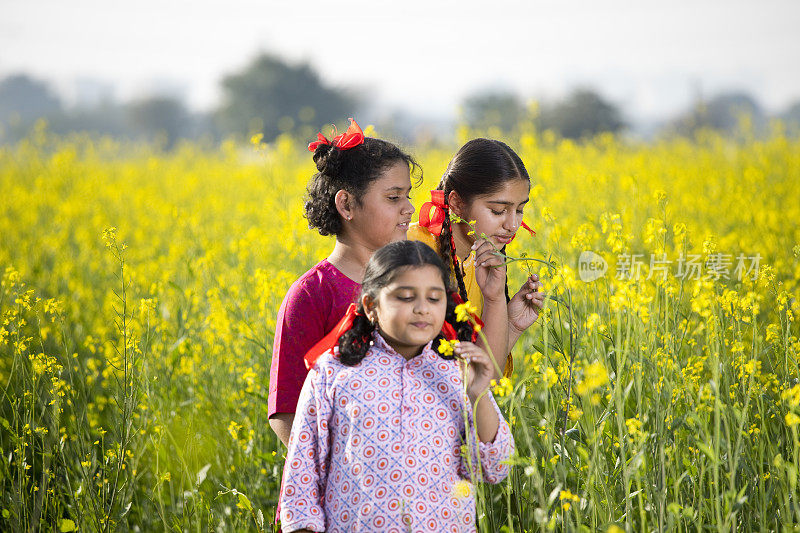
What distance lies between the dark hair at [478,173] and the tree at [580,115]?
26.3 m

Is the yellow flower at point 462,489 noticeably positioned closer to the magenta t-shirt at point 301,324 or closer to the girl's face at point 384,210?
the magenta t-shirt at point 301,324

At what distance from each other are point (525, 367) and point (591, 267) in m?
1.00

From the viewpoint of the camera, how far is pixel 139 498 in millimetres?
2998

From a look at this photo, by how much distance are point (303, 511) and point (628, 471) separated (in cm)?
79

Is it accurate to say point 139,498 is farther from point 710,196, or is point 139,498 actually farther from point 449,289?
point 710,196

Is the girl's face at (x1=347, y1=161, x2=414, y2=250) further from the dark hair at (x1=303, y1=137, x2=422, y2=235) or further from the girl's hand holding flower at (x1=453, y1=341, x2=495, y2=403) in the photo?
the girl's hand holding flower at (x1=453, y1=341, x2=495, y2=403)

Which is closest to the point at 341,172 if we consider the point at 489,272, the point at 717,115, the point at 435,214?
the point at 435,214

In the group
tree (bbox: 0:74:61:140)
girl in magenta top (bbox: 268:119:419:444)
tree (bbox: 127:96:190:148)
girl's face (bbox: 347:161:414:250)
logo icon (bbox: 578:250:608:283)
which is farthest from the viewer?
tree (bbox: 0:74:61:140)

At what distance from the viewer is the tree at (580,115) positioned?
94.5ft

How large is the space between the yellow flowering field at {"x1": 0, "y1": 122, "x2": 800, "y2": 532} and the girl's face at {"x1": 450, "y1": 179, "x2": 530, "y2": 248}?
0.20 metres

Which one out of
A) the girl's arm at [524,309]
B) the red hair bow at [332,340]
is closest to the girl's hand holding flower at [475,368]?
the red hair bow at [332,340]

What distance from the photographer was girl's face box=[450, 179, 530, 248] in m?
2.31

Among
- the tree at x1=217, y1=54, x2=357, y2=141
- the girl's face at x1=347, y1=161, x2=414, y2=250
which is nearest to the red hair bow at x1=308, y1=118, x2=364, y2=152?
the girl's face at x1=347, y1=161, x2=414, y2=250

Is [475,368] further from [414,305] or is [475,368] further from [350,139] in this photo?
[350,139]
